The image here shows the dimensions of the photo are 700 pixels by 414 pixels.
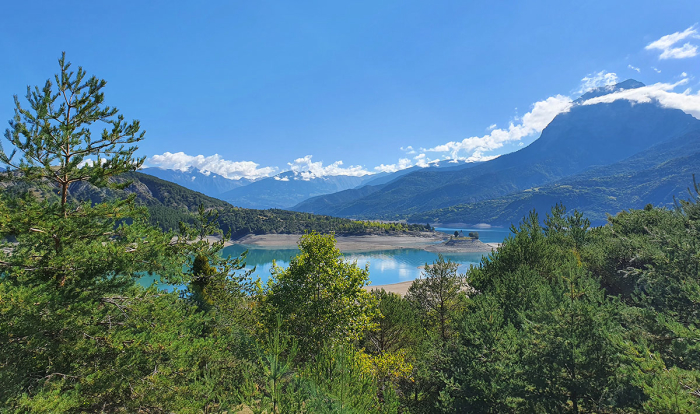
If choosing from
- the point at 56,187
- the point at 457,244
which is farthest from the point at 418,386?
the point at 457,244

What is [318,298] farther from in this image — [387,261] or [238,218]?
[238,218]

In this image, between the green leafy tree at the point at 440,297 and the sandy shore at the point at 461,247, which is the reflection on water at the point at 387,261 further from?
the green leafy tree at the point at 440,297

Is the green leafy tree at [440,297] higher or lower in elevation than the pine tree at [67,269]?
lower

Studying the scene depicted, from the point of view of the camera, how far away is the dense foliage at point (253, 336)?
5.18 metres

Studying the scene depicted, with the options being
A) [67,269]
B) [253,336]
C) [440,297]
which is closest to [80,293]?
[67,269]

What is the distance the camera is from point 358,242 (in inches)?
4092

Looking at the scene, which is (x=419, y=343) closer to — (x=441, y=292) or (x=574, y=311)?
(x=441, y=292)

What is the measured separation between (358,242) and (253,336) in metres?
94.0

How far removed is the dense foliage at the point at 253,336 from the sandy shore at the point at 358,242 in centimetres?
7923

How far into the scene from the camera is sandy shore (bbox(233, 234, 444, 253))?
9593 centimetres

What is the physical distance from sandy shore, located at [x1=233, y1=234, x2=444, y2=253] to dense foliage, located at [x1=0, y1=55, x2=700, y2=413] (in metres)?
79.2

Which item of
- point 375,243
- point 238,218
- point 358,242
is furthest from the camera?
point 238,218

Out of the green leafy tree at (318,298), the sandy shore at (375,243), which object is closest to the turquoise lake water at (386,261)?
the sandy shore at (375,243)

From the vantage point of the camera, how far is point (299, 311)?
375 inches
